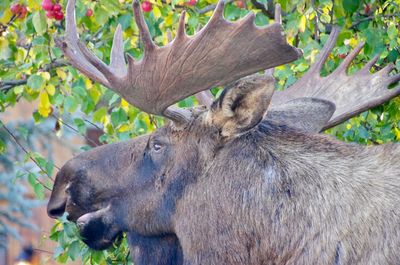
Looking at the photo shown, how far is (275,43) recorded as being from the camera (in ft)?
15.5

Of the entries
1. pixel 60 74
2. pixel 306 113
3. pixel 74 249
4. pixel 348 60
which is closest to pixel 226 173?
pixel 306 113

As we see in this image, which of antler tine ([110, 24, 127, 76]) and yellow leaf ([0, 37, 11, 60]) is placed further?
yellow leaf ([0, 37, 11, 60])

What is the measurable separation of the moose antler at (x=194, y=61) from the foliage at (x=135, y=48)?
37.9 inches

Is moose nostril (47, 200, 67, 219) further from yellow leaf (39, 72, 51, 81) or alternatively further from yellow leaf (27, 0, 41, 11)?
yellow leaf (27, 0, 41, 11)

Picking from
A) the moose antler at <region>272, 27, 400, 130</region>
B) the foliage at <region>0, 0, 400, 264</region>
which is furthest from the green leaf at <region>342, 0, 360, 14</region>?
the moose antler at <region>272, 27, 400, 130</region>

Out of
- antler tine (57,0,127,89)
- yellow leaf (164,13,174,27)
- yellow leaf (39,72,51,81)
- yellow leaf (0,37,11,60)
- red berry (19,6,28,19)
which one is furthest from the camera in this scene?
yellow leaf (0,37,11,60)

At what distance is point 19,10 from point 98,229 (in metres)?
1.83

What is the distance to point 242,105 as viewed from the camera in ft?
15.8

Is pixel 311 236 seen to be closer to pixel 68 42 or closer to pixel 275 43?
pixel 275 43

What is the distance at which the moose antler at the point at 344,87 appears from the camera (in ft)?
18.0

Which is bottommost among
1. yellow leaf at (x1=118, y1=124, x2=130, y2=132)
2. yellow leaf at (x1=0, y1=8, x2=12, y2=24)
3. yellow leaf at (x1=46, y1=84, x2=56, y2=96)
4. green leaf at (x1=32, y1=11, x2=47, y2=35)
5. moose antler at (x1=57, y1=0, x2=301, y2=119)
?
yellow leaf at (x1=118, y1=124, x2=130, y2=132)

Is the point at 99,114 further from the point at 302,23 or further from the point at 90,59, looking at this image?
the point at 90,59

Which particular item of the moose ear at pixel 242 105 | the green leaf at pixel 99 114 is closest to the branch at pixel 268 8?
the green leaf at pixel 99 114

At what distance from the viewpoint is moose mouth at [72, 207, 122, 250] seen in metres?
5.15
